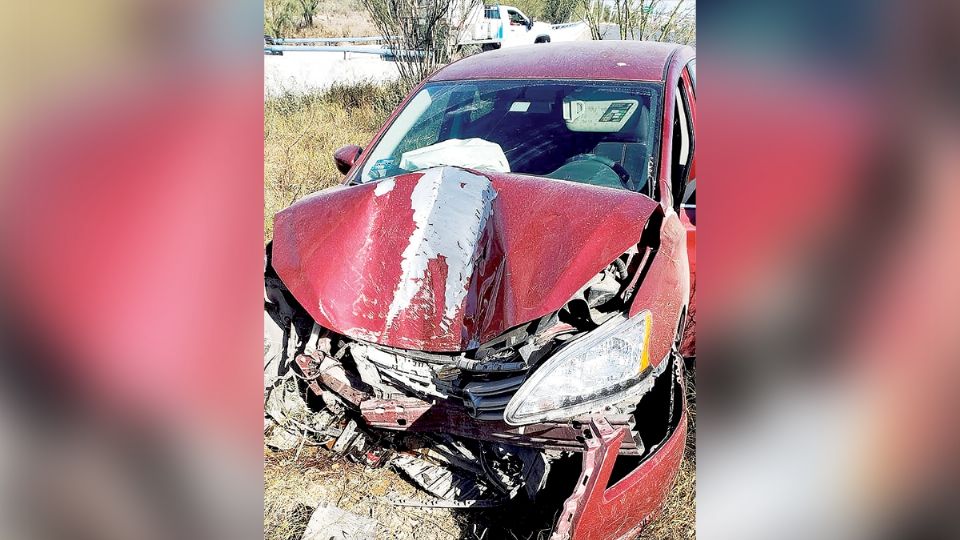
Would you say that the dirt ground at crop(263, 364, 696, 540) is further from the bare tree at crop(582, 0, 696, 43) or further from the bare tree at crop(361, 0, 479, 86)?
the bare tree at crop(361, 0, 479, 86)

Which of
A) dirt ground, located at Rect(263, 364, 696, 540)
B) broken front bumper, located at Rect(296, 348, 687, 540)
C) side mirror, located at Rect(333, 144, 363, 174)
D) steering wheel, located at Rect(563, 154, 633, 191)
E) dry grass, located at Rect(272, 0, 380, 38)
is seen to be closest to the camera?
broken front bumper, located at Rect(296, 348, 687, 540)

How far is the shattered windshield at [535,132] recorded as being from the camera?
2.42 meters

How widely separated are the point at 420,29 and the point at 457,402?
386 centimetres

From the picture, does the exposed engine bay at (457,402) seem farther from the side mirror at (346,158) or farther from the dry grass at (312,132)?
the side mirror at (346,158)

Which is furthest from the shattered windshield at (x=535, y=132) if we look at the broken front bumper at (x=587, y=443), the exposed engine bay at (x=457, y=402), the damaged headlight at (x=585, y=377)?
the broken front bumper at (x=587, y=443)

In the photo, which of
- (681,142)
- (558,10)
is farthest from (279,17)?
(681,142)

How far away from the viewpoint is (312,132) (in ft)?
11.4

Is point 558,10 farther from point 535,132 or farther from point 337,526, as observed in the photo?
point 337,526

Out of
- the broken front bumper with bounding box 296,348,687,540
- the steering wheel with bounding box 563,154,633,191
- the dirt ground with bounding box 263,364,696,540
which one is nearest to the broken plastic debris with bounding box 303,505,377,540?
the dirt ground with bounding box 263,364,696,540

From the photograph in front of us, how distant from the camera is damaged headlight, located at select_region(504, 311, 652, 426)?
5.32 feet

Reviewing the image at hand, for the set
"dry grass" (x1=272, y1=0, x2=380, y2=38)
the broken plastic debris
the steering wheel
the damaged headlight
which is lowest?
the broken plastic debris
